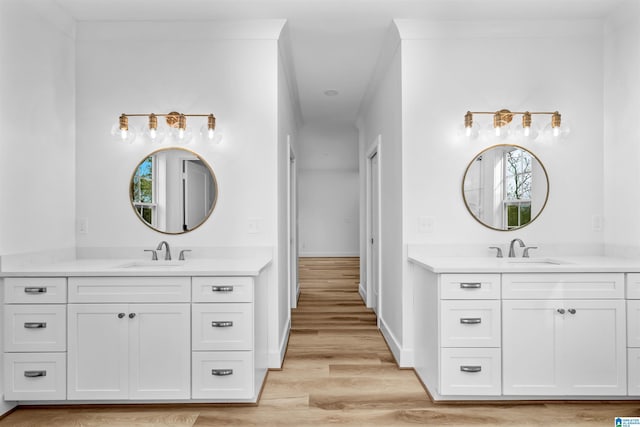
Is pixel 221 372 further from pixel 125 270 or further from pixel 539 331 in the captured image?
pixel 539 331

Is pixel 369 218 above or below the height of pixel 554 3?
below

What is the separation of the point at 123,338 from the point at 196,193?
107cm

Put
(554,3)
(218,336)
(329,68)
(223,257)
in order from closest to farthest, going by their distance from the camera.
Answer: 1. (218,336)
2. (554,3)
3. (223,257)
4. (329,68)

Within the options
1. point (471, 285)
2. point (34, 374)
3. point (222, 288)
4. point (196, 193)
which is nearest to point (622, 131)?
point (471, 285)

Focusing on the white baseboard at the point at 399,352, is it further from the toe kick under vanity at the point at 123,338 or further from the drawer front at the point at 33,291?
the drawer front at the point at 33,291

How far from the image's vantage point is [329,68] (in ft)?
12.3

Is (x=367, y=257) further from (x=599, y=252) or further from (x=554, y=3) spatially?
(x=554, y=3)

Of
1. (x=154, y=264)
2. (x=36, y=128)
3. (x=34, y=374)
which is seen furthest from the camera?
(x=154, y=264)

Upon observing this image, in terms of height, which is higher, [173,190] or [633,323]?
[173,190]

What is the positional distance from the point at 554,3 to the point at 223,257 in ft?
9.38

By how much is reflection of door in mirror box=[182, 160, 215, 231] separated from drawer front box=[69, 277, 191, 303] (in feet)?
2.22

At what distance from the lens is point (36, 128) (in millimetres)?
2469

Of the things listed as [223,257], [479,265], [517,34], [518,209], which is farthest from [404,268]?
[517,34]

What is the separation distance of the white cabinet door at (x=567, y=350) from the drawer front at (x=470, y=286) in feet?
0.60
